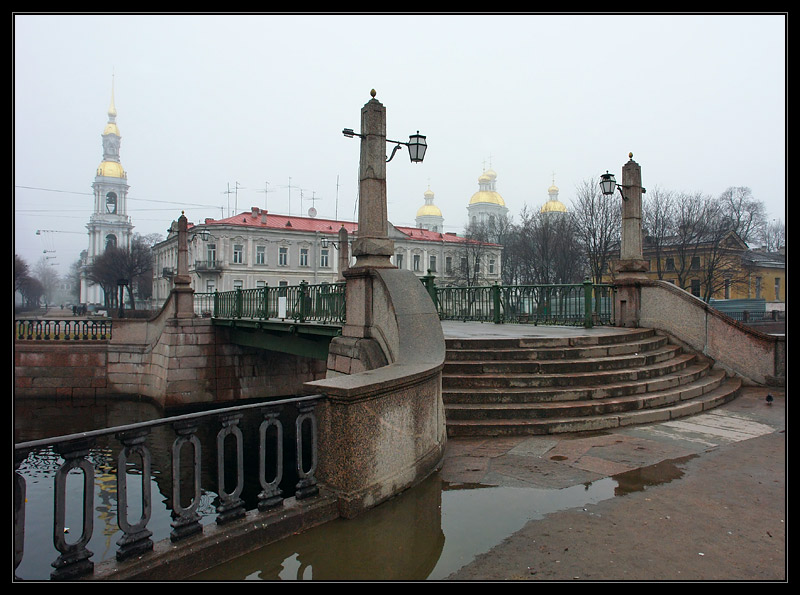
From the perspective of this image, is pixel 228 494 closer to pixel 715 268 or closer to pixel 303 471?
pixel 303 471

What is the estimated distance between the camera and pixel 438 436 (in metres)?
5.99

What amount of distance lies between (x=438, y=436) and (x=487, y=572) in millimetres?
2419

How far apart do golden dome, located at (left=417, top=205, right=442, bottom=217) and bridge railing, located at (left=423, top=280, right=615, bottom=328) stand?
80182 millimetres

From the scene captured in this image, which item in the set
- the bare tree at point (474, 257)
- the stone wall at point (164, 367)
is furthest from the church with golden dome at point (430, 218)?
the stone wall at point (164, 367)

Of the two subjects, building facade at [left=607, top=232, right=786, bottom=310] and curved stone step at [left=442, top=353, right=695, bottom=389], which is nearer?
curved stone step at [left=442, top=353, right=695, bottom=389]

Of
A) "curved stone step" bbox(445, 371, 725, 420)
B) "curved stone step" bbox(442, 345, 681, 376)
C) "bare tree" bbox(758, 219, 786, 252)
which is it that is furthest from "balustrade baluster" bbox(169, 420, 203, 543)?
"bare tree" bbox(758, 219, 786, 252)

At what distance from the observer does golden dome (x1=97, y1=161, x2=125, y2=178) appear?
11075cm

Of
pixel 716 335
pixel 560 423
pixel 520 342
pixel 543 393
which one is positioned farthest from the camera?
pixel 716 335

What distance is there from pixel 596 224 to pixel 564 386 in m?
29.1

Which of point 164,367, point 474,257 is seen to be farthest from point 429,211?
point 164,367

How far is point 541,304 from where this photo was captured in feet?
48.9

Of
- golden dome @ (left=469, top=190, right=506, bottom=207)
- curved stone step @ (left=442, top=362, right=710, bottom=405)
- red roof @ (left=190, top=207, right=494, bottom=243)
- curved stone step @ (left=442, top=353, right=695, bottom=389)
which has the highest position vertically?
golden dome @ (left=469, top=190, right=506, bottom=207)

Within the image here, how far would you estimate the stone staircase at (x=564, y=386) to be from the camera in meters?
7.44

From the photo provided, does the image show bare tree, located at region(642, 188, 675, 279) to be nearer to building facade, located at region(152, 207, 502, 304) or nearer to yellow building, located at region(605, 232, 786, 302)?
yellow building, located at region(605, 232, 786, 302)
